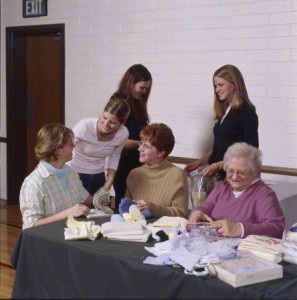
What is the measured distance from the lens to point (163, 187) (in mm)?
2969

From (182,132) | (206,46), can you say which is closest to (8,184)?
(182,132)

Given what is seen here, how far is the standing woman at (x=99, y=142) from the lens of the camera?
3238 mm

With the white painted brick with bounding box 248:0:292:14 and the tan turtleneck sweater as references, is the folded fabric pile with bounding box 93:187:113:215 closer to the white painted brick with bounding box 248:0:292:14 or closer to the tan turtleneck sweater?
the tan turtleneck sweater

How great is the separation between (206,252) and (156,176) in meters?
1.02

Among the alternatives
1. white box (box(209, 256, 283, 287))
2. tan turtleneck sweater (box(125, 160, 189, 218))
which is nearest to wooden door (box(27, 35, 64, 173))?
tan turtleneck sweater (box(125, 160, 189, 218))

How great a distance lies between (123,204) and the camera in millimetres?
2693

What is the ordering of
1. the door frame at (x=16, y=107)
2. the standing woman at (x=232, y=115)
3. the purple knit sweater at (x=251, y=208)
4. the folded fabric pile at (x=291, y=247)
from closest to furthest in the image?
the folded fabric pile at (x=291, y=247), the purple knit sweater at (x=251, y=208), the standing woman at (x=232, y=115), the door frame at (x=16, y=107)

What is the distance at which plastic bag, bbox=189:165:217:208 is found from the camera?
345 cm

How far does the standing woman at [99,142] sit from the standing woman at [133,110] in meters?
0.19

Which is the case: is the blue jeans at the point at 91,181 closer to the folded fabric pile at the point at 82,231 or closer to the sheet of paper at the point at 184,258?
the folded fabric pile at the point at 82,231

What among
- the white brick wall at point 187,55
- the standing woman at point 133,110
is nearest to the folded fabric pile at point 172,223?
the standing woman at point 133,110

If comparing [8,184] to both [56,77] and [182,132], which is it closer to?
[56,77]

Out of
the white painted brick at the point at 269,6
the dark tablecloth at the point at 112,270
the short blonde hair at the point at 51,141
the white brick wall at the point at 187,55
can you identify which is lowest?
the dark tablecloth at the point at 112,270

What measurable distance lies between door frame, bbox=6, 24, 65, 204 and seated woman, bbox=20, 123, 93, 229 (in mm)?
3337
